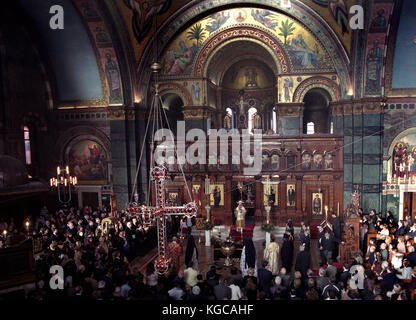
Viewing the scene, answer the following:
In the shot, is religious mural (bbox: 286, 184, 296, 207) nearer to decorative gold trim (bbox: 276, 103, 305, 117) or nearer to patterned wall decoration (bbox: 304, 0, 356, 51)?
decorative gold trim (bbox: 276, 103, 305, 117)

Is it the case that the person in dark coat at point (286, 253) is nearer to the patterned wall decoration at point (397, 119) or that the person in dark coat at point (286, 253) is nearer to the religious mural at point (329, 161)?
the religious mural at point (329, 161)

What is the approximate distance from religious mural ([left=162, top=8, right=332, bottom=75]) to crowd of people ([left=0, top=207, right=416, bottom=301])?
9383mm

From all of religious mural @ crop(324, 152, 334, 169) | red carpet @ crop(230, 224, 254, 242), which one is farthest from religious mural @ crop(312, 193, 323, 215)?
red carpet @ crop(230, 224, 254, 242)

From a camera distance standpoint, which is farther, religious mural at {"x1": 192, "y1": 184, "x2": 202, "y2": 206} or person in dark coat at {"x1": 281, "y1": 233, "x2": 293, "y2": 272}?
religious mural at {"x1": 192, "y1": 184, "x2": 202, "y2": 206}

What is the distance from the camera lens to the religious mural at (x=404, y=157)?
17.8 meters

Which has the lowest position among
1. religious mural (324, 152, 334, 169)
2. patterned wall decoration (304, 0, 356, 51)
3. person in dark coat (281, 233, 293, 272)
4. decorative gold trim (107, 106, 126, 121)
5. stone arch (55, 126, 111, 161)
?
person in dark coat (281, 233, 293, 272)

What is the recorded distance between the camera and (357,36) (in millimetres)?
17266

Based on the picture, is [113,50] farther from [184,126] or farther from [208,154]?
[208,154]

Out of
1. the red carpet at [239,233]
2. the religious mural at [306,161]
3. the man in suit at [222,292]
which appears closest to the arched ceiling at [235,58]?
the religious mural at [306,161]

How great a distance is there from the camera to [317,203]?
19.1m

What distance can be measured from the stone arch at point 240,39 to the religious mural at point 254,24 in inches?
11.4

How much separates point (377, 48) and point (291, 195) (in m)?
8.62

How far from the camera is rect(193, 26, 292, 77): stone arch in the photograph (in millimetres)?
19984
